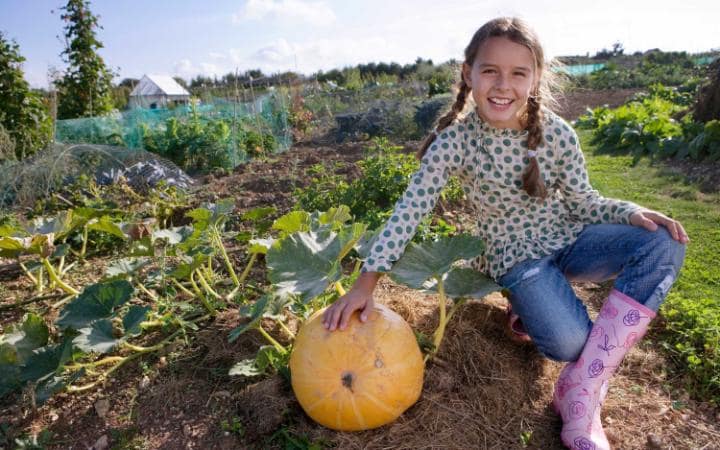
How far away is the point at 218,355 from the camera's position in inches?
76.6

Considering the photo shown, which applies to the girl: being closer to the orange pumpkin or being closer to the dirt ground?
the orange pumpkin

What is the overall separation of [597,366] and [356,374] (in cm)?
76

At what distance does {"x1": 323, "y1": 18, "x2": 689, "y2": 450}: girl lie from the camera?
1556 millimetres

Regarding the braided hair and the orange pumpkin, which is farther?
the braided hair

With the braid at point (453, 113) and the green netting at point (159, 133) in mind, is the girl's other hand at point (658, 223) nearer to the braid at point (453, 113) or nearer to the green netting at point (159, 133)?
the braid at point (453, 113)

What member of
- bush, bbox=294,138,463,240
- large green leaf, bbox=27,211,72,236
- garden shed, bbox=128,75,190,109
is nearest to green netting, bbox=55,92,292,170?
bush, bbox=294,138,463,240

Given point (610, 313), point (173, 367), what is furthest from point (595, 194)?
point (173, 367)

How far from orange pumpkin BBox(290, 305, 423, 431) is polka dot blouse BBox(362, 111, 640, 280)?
0.40 meters

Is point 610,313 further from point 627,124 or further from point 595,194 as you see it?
point 627,124

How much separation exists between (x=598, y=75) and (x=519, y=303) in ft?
68.1

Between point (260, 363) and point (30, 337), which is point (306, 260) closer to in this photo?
point (260, 363)

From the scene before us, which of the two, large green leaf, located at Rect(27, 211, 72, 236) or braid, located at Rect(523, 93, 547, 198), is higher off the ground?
braid, located at Rect(523, 93, 547, 198)

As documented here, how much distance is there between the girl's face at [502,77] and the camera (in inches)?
65.1

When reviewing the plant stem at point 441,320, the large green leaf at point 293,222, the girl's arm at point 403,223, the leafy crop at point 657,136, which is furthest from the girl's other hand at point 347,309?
the leafy crop at point 657,136
